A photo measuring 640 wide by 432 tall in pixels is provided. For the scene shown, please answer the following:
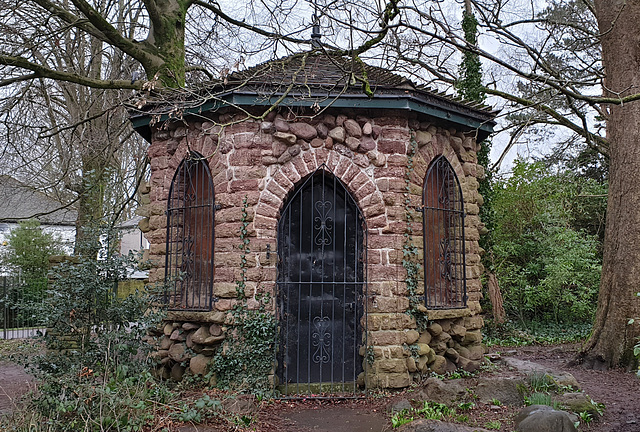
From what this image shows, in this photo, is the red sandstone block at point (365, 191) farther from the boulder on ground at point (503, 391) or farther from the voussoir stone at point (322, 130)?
the boulder on ground at point (503, 391)

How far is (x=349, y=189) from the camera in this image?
6.87m

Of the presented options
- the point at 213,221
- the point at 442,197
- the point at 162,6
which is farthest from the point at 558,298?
the point at 162,6

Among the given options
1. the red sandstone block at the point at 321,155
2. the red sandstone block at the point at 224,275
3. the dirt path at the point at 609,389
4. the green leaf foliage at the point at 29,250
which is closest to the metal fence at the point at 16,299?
the green leaf foliage at the point at 29,250

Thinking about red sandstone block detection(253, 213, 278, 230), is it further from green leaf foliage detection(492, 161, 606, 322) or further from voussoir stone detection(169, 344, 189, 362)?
green leaf foliage detection(492, 161, 606, 322)

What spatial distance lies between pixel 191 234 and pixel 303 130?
2.16 meters

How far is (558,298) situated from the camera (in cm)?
1298

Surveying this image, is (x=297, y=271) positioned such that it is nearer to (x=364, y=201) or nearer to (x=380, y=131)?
(x=364, y=201)

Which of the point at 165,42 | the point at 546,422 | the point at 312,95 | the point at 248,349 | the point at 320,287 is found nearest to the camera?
the point at 546,422

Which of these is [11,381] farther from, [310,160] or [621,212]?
[621,212]

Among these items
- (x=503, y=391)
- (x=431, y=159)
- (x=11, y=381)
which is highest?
(x=431, y=159)

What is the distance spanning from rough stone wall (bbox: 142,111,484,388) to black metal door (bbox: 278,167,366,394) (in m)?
0.24

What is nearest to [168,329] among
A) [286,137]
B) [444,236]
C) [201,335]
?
[201,335]

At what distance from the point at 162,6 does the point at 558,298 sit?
11.0 m

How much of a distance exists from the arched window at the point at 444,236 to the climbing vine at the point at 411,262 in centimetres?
35
